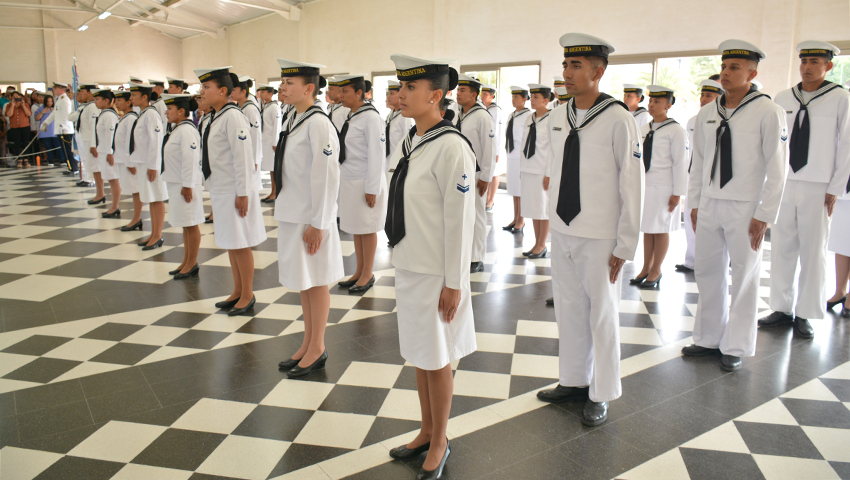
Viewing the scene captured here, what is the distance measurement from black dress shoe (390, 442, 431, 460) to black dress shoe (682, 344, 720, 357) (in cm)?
204

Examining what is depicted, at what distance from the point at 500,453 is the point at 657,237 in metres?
3.25

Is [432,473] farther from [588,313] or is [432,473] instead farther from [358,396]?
[588,313]

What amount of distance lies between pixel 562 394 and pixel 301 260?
1648mm

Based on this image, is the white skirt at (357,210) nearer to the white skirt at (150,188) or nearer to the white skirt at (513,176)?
the white skirt at (150,188)

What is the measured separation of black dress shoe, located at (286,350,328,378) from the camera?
328cm

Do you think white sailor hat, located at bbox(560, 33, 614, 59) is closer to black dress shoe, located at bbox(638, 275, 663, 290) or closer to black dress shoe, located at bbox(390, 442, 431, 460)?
black dress shoe, located at bbox(390, 442, 431, 460)

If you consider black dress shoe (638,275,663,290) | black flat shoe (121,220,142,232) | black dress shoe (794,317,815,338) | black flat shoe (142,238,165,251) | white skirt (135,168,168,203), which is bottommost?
black dress shoe (794,317,815,338)

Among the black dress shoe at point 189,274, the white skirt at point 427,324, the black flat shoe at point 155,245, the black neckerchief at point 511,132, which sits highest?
the black neckerchief at point 511,132

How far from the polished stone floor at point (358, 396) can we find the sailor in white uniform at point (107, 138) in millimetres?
3261

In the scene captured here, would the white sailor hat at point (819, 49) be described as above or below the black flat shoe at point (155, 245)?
above

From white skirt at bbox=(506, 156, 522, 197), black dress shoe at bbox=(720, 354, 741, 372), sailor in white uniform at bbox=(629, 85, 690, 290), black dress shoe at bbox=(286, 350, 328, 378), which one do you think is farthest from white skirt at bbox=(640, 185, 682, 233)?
black dress shoe at bbox=(286, 350, 328, 378)

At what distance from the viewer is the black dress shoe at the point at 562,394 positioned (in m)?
2.97

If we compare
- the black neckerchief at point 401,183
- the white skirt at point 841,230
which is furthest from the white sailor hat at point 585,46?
the white skirt at point 841,230

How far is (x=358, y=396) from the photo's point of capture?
3.04 m
